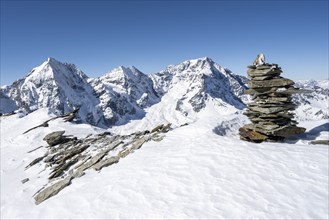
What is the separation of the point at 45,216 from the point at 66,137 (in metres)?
24.6

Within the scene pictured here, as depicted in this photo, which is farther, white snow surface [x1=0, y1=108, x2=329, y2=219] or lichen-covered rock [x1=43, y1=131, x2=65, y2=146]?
lichen-covered rock [x1=43, y1=131, x2=65, y2=146]

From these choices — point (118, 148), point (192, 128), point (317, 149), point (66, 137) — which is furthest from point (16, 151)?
point (317, 149)

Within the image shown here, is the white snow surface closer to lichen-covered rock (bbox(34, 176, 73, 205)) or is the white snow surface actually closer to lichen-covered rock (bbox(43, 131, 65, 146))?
lichen-covered rock (bbox(34, 176, 73, 205))

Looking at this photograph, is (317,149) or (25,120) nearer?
(317,149)

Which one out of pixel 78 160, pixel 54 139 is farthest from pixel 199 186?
pixel 54 139

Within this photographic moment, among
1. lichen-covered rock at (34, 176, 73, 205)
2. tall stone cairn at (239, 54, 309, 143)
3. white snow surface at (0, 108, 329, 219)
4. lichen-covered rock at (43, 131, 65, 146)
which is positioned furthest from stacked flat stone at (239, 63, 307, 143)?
lichen-covered rock at (43, 131, 65, 146)

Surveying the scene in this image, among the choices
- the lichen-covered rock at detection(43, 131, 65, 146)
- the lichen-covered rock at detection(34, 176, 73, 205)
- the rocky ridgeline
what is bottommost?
the lichen-covered rock at detection(34, 176, 73, 205)

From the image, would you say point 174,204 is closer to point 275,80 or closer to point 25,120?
point 275,80

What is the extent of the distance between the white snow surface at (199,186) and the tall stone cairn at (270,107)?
1.54 m

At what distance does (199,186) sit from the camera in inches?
501

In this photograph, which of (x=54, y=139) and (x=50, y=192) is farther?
(x=54, y=139)

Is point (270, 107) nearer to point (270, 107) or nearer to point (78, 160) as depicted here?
point (270, 107)

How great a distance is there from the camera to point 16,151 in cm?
3475

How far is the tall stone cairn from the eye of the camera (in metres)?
18.9
